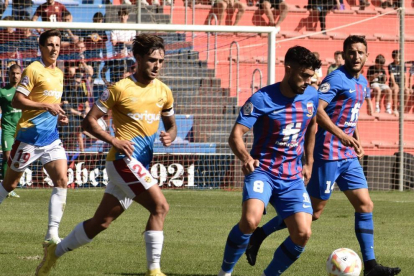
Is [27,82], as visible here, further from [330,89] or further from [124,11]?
[124,11]

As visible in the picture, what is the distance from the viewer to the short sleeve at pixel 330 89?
8.43m

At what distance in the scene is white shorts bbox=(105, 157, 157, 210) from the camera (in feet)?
22.8

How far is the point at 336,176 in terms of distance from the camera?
845 centimetres

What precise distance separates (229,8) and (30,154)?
47.0ft

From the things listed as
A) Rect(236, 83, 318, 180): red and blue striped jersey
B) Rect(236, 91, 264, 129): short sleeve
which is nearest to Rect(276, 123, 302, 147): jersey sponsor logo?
Rect(236, 83, 318, 180): red and blue striped jersey

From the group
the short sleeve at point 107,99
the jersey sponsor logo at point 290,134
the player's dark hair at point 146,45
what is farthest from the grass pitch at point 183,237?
the player's dark hair at point 146,45

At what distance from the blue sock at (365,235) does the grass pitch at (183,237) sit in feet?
1.26

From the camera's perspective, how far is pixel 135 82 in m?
7.18

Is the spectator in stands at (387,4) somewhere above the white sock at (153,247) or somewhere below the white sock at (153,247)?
above

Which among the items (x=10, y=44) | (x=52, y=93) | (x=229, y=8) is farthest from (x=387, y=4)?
(x=52, y=93)

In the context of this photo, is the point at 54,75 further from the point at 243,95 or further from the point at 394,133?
the point at 394,133

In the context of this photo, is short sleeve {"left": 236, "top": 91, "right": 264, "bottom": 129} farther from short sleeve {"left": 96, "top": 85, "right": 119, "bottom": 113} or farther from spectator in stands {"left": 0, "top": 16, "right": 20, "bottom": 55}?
spectator in stands {"left": 0, "top": 16, "right": 20, "bottom": 55}

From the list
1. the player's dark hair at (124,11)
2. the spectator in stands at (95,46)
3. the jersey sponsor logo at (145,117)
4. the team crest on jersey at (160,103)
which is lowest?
the jersey sponsor logo at (145,117)

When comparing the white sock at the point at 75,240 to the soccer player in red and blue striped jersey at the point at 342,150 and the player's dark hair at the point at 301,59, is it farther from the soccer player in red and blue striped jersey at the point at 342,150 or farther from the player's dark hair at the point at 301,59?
the player's dark hair at the point at 301,59
